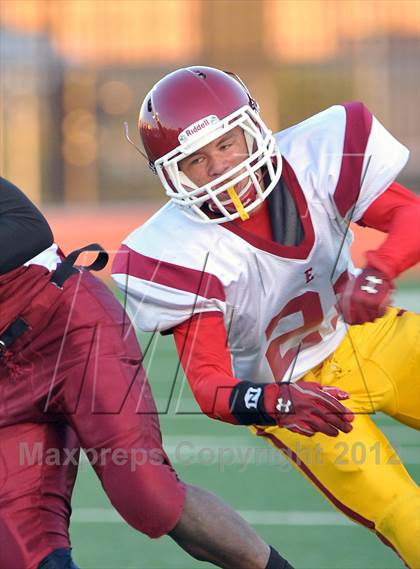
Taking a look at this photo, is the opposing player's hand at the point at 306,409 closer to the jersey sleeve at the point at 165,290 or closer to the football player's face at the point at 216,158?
the jersey sleeve at the point at 165,290

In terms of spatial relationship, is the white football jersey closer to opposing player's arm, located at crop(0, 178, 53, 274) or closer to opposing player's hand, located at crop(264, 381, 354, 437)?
opposing player's arm, located at crop(0, 178, 53, 274)

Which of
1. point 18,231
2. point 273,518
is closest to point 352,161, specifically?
point 18,231

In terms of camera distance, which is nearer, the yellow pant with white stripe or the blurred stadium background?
the yellow pant with white stripe

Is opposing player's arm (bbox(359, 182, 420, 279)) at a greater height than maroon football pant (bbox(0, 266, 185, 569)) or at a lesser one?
greater

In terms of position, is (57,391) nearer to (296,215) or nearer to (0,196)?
(0,196)

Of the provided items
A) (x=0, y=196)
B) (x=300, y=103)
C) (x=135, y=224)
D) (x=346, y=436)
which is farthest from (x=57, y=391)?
(x=300, y=103)

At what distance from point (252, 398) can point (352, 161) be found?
0.66 meters

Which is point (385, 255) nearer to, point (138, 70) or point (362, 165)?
point (362, 165)

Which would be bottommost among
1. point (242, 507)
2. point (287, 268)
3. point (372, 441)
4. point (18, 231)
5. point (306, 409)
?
point (242, 507)

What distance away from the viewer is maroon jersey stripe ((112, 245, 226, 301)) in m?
2.89

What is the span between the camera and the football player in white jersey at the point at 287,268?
286 cm

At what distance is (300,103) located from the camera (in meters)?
14.5

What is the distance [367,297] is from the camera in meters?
2.72

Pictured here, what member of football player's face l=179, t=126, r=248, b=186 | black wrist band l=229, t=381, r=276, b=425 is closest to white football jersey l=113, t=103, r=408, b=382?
football player's face l=179, t=126, r=248, b=186
